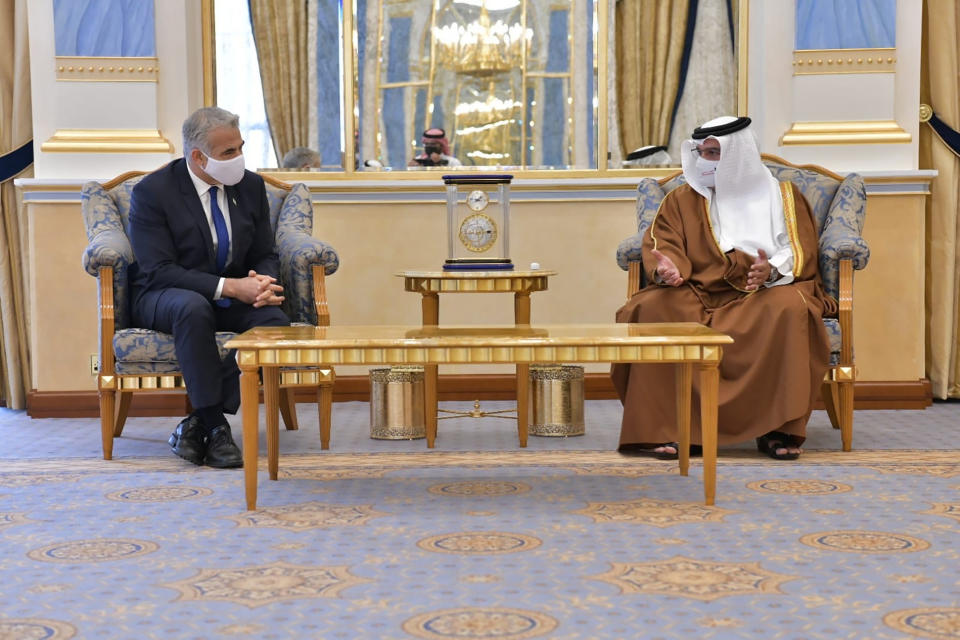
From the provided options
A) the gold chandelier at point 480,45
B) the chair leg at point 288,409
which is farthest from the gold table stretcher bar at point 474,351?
the gold chandelier at point 480,45

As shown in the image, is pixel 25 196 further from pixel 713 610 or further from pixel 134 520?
pixel 713 610

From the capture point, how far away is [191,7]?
5395 mm

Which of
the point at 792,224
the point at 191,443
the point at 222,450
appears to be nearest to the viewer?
the point at 222,450

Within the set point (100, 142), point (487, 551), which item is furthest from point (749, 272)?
point (100, 142)

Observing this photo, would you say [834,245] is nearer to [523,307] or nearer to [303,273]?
[523,307]

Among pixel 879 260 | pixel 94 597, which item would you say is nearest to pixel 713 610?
pixel 94 597

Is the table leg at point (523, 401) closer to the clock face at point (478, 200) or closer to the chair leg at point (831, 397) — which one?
the clock face at point (478, 200)

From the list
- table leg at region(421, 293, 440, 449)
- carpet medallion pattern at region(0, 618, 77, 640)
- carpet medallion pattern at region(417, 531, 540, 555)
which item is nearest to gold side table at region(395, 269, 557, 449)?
table leg at region(421, 293, 440, 449)

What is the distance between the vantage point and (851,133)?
520 centimetres

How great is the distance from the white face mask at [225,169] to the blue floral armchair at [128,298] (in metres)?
0.39

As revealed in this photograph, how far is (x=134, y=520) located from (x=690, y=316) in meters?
2.07

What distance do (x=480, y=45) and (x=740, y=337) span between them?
247 cm

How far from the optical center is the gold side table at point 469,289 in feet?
14.2

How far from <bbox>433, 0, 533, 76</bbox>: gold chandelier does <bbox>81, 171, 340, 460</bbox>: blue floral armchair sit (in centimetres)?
141
